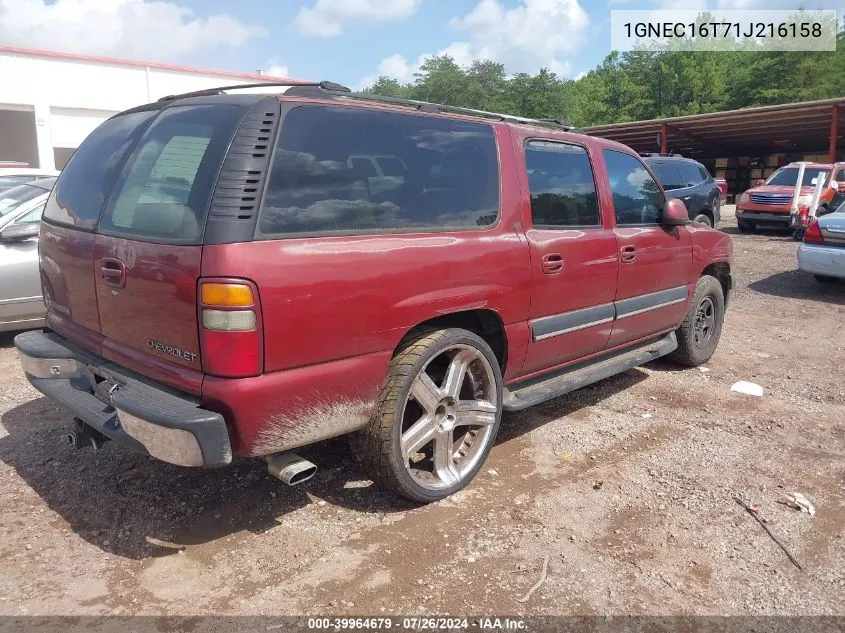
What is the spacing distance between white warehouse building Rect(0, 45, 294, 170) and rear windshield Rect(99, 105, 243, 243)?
2140 cm

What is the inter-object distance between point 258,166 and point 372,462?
1442 mm

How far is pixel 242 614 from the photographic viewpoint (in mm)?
2543

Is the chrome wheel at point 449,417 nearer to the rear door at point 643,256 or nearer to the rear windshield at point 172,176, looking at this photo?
the rear windshield at point 172,176

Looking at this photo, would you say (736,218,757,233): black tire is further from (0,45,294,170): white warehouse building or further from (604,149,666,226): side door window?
(0,45,294,170): white warehouse building

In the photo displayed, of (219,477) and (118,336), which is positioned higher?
(118,336)

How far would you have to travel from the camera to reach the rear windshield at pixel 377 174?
272 cm

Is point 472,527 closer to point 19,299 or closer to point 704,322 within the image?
point 704,322

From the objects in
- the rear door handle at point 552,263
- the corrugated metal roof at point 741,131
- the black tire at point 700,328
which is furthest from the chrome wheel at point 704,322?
the corrugated metal roof at point 741,131

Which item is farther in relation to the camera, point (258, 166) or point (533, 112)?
point (533, 112)

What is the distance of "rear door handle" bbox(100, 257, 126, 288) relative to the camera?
9.27 ft

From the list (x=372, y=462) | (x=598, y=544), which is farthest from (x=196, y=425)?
(x=598, y=544)

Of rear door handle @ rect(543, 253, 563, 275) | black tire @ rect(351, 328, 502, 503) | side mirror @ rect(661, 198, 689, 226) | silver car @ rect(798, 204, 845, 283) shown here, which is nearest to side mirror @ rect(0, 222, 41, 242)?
black tire @ rect(351, 328, 502, 503)

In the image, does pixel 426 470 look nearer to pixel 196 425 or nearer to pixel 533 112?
pixel 196 425

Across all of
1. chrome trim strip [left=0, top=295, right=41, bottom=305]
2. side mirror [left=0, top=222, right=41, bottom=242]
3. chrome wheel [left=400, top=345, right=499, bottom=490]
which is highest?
side mirror [left=0, top=222, right=41, bottom=242]
